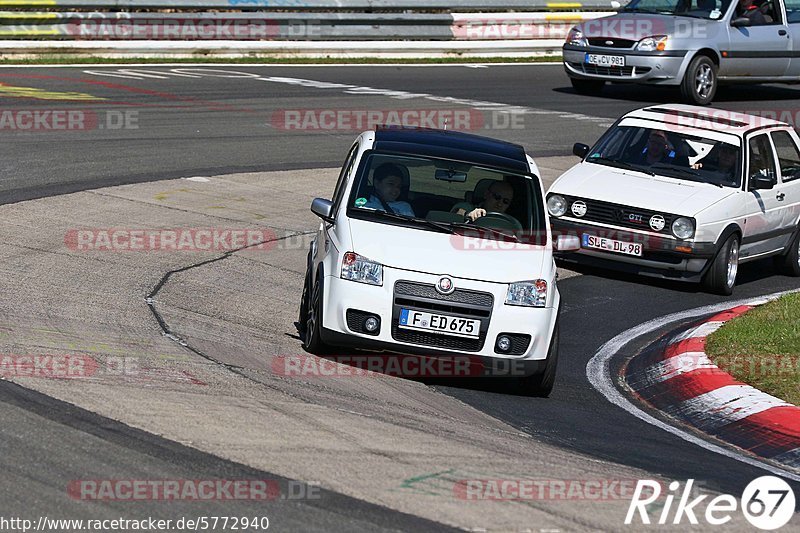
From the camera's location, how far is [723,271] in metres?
12.7

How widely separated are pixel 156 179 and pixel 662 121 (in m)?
5.62

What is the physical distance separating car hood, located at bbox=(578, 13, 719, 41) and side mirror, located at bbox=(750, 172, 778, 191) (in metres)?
9.43

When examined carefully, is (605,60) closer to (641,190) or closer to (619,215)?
(641,190)

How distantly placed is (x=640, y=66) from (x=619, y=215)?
1044 centimetres

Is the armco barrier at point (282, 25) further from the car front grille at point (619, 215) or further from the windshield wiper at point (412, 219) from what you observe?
the windshield wiper at point (412, 219)

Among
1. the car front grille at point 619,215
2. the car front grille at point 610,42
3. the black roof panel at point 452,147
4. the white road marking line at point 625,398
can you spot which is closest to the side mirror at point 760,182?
the white road marking line at point 625,398

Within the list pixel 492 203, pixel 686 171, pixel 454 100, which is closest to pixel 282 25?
pixel 454 100

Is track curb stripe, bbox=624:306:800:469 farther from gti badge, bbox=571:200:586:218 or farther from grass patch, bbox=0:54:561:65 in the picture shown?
grass patch, bbox=0:54:561:65

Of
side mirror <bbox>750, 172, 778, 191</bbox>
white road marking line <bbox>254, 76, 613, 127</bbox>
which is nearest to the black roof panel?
side mirror <bbox>750, 172, 778, 191</bbox>

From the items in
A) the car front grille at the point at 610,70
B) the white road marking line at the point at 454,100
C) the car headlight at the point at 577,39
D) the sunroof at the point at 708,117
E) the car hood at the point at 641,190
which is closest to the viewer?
the car hood at the point at 641,190

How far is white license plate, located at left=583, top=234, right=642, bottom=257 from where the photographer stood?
41.2ft

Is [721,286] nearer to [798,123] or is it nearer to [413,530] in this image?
[413,530]

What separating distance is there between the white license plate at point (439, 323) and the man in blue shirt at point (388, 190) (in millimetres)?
978

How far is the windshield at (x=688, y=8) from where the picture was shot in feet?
76.7
